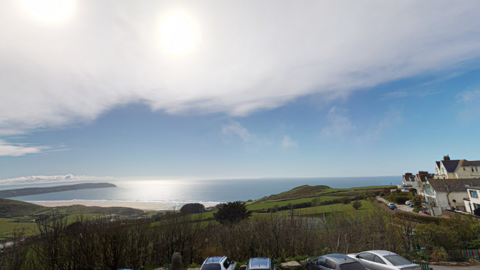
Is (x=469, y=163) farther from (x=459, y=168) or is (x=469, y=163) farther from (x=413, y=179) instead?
(x=413, y=179)

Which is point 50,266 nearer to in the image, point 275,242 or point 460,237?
point 275,242

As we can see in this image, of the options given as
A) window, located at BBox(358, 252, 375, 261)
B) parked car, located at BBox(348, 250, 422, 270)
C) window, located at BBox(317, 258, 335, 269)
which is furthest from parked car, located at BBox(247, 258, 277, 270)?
window, located at BBox(358, 252, 375, 261)

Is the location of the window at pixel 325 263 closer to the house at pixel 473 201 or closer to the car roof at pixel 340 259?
the car roof at pixel 340 259

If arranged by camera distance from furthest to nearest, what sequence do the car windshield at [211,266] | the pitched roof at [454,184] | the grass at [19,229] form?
1. the pitched roof at [454,184]
2. the grass at [19,229]
3. the car windshield at [211,266]

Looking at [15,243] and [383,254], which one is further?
[15,243]

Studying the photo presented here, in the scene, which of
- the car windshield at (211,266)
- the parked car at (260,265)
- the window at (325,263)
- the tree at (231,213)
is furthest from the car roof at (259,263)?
the tree at (231,213)

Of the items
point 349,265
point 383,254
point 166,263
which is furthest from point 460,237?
point 166,263
